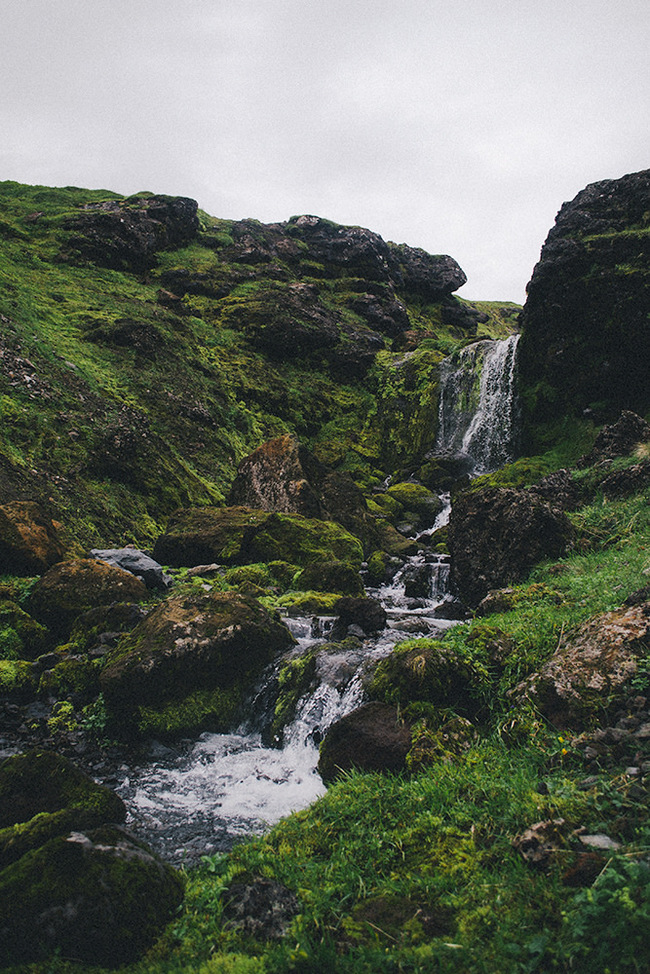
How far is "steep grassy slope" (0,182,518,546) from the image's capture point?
1534 cm

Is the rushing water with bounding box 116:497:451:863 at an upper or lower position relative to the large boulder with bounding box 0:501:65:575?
lower

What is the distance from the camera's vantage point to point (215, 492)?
64.0ft

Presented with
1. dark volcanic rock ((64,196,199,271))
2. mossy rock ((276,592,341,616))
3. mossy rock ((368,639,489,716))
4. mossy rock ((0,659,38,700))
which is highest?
dark volcanic rock ((64,196,199,271))

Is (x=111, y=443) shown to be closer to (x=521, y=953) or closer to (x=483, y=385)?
(x=521, y=953)

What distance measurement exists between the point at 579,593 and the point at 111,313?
89.6 feet

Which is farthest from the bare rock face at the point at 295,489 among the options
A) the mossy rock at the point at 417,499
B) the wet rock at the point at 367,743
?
the wet rock at the point at 367,743

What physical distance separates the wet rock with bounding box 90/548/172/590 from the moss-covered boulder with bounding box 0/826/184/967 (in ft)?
25.0

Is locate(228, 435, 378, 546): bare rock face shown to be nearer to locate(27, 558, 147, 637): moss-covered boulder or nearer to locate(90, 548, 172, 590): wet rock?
locate(90, 548, 172, 590): wet rock

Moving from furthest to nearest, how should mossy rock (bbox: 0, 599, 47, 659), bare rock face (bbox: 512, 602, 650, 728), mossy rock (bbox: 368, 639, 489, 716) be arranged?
mossy rock (bbox: 0, 599, 47, 659) → mossy rock (bbox: 368, 639, 489, 716) → bare rock face (bbox: 512, 602, 650, 728)

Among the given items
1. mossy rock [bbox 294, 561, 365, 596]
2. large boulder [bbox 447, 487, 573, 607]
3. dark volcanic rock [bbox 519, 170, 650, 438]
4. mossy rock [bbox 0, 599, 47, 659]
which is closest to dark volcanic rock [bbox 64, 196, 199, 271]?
dark volcanic rock [bbox 519, 170, 650, 438]

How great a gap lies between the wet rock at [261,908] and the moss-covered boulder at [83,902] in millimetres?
449

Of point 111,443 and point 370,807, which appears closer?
point 370,807

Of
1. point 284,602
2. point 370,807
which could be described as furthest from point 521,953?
point 284,602

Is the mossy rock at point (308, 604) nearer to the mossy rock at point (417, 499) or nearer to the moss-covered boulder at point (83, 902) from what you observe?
the moss-covered boulder at point (83, 902)
